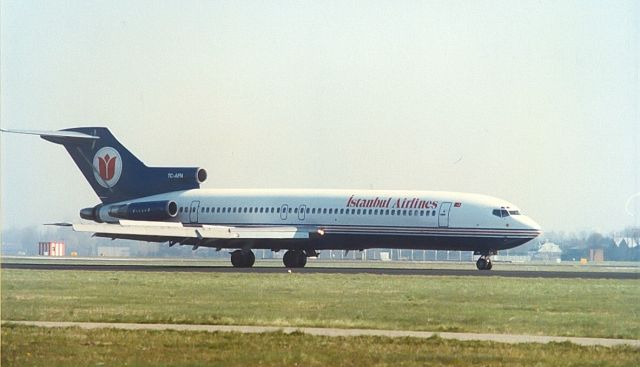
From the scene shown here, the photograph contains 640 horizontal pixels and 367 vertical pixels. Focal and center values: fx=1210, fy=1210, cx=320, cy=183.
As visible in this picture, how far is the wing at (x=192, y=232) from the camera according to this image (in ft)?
179

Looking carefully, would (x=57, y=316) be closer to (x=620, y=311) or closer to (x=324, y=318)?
(x=324, y=318)

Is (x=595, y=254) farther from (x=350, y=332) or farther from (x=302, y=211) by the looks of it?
(x=350, y=332)

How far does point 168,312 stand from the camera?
28828mm

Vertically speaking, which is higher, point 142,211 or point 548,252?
point 142,211

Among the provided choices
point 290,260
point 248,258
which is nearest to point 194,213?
point 248,258

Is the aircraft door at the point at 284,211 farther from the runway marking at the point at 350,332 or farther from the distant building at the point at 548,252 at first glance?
the distant building at the point at 548,252

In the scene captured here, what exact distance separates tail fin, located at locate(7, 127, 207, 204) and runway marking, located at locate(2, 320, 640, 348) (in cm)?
3723

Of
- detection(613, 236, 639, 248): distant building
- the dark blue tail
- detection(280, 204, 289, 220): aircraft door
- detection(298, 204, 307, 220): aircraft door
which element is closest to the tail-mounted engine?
the dark blue tail

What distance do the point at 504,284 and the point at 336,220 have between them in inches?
655

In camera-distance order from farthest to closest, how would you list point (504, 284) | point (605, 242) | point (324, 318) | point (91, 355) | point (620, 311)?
point (605, 242) < point (504, 284) < point (620, 311) < point (324, 318) < point (91, 355)

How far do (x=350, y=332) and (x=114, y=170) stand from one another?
1652 inches

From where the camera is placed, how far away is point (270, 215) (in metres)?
58.9

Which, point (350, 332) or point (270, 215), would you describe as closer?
point (350, 332)

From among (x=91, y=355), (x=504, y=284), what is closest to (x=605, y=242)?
(x=504, y=284)
